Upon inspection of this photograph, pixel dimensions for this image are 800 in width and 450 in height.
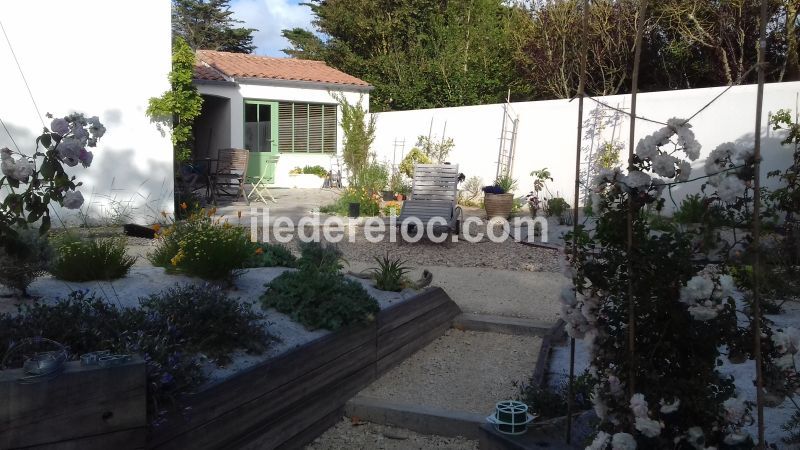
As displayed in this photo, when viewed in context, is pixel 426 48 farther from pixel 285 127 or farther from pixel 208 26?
pixel 208 26

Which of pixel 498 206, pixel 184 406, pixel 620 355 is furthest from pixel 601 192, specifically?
pixel 498 206

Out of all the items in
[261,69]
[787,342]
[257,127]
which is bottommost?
[787,342]

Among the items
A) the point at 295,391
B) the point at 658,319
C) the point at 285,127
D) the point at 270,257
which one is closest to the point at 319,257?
the point at 270,257

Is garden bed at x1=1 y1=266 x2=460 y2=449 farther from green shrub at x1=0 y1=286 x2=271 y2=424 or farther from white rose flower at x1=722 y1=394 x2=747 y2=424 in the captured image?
white rose flower at x1=722 y1=394 x2=747 y2=424

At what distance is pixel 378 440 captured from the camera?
327 centimetres

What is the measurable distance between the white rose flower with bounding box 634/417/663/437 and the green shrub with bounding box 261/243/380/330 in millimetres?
1846

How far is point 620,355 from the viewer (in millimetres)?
2150

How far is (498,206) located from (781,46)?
285 inches

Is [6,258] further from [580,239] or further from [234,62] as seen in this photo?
[234,62]

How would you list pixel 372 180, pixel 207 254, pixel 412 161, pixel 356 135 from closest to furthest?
pixel 207 254 < pixel 372 180 < pixel 412 161 < pixel 356 135

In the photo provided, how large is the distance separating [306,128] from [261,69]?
5.86 feet

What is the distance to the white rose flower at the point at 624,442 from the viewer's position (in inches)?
78.0

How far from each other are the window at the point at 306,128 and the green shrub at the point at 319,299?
12.3 meters

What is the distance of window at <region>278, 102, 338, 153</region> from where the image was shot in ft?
52.2
